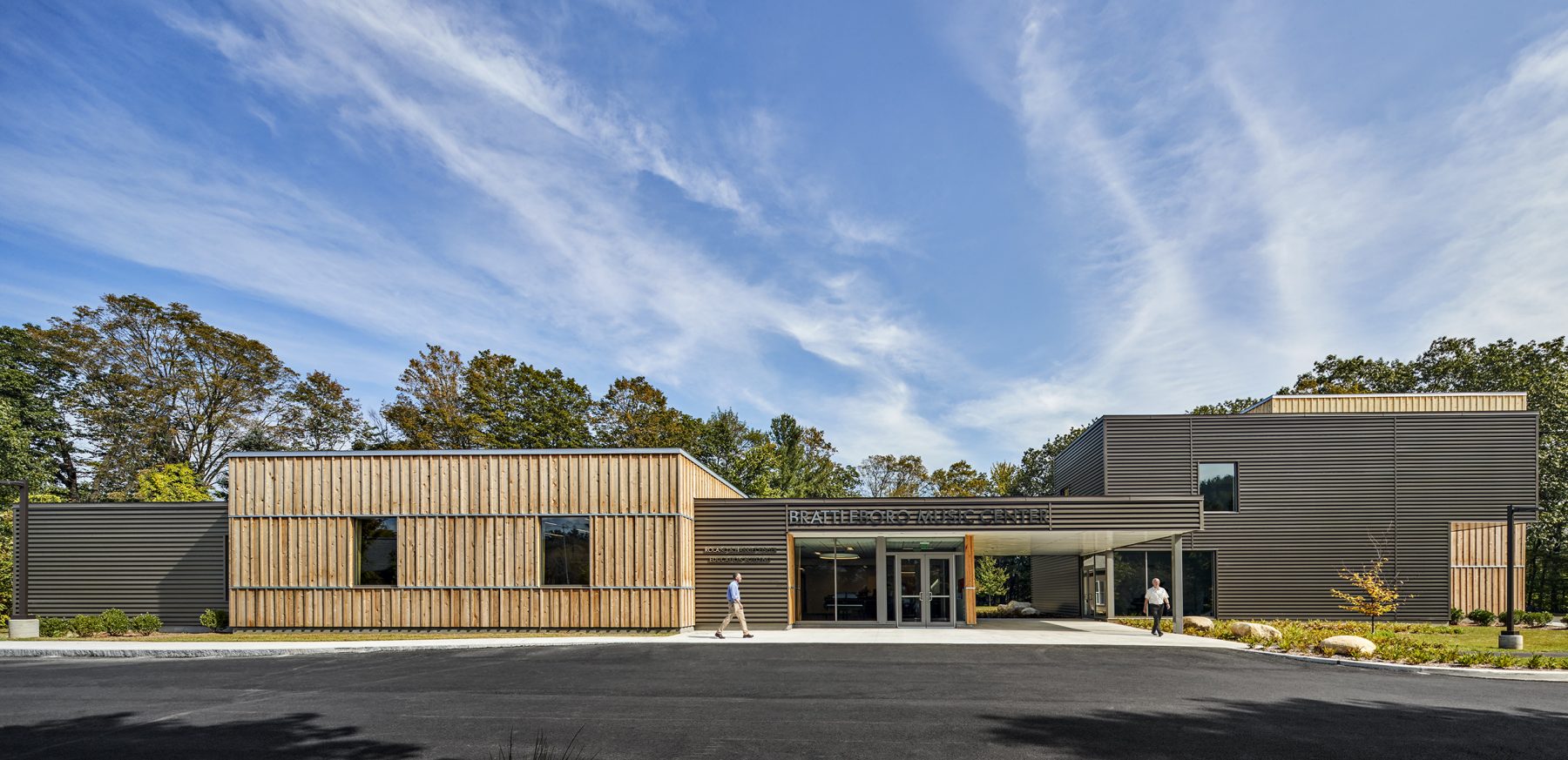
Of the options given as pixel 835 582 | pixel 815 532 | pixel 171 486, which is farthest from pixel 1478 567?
pixel 171 486

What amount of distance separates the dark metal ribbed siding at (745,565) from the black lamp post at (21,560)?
48.8ft

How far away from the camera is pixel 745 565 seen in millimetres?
23766

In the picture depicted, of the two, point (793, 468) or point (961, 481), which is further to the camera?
point (961, 481)

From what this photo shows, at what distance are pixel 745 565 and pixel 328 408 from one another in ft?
99.6

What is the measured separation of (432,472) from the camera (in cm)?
2272

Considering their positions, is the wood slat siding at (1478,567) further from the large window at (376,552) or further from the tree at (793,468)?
the large window at (376,552)

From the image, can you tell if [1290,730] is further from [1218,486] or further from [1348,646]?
[1218,486]

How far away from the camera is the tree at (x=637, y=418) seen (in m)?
46.3

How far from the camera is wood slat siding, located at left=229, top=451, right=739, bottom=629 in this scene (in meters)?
22.3

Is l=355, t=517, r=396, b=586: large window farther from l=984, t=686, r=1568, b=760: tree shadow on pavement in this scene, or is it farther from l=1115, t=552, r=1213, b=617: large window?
l=1115, t=552, r=1213, b=617: large window

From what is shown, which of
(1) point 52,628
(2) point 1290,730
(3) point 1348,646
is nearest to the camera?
(2) point 1290,730

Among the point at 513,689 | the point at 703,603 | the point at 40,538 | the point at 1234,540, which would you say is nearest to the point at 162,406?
the point at 40,538

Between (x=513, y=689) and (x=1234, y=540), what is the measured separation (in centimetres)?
2290

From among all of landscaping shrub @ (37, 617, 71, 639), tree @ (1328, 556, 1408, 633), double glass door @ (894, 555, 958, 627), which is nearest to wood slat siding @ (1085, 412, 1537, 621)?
tree @ (1328, 556, 1408, 633)
